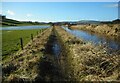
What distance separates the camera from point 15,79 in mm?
13531

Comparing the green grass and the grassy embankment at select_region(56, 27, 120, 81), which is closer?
the grassy embankment at select_region(56, 27, 120, 81)

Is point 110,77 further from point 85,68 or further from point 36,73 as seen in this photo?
point 36,73

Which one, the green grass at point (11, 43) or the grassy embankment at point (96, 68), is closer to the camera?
the grassy embankment at point (96, 68)

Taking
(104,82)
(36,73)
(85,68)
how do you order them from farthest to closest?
(85,68) < (36,73) < (104,82)

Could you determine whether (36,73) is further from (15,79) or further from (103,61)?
(103,61)

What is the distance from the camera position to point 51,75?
15.0 m

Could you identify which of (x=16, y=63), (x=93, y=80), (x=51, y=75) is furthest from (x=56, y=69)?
(x=93, y=80)

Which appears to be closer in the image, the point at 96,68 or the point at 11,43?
the point at 96,68

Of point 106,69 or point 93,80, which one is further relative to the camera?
point 106,69

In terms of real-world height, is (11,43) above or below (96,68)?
below

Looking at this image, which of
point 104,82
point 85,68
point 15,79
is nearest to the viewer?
point 104,82

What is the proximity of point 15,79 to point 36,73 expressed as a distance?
151 cm

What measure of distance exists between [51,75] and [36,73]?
1.07 m

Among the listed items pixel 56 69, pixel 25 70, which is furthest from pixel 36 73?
pixel 56 69
